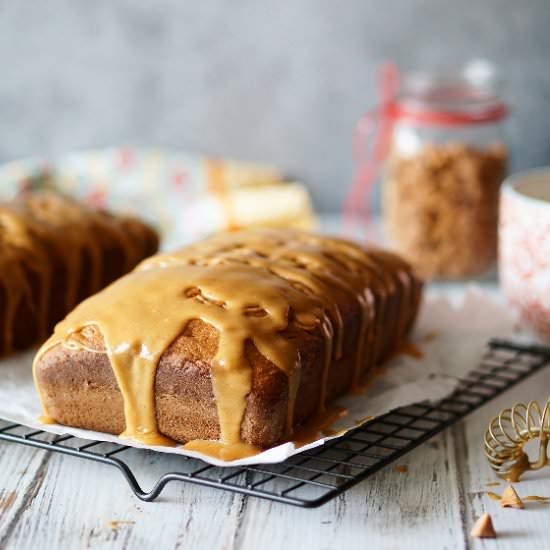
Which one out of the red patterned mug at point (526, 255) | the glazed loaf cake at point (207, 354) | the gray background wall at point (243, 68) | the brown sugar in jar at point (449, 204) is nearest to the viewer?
the glazed loaf cake at point (207, 354)

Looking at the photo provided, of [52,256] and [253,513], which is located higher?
[52,256]

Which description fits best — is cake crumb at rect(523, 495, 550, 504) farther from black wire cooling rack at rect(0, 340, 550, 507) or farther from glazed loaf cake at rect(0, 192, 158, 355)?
glazed loaf cake at rect(0, 192, 158, 355)

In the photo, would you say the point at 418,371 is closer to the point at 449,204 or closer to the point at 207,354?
the point at 207,354

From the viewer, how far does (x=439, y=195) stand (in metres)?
2.10

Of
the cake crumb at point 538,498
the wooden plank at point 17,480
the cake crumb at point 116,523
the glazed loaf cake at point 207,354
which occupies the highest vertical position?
the glazed loaf cake at point 207,354

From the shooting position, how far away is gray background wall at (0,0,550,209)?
247cm

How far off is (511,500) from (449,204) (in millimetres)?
1032

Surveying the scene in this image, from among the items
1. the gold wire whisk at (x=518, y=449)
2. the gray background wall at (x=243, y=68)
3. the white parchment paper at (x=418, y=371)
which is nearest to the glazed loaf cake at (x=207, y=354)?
the white parchment paper at (x=418, y=371)

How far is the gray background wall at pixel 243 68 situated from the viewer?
247 cm

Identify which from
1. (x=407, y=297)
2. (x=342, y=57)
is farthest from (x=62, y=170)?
(x=407, y=297)

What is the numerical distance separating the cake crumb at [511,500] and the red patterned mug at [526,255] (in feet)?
1.56

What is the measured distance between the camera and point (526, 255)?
1585mm

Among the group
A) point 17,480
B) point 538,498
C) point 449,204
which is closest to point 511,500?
point 538,498

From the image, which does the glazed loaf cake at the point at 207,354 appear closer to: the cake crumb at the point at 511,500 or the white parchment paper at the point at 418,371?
the white parchment paper at the point at 418,371
